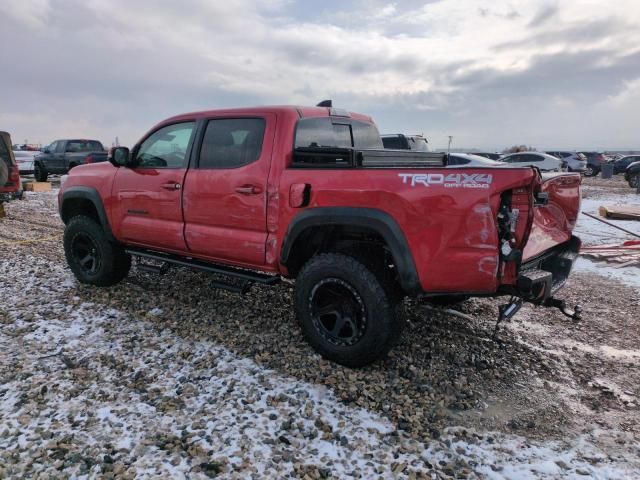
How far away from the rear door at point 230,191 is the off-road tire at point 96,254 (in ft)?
4.27

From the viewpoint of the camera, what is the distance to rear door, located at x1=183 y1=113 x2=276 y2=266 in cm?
358

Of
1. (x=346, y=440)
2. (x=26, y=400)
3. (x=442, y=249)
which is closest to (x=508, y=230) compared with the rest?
(x=442, y=249)

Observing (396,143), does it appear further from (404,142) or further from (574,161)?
(574,161)

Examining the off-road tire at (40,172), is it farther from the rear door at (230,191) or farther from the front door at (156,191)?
the rear door at (230,191)

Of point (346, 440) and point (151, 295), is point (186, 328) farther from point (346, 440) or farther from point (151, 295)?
point (346, 440)

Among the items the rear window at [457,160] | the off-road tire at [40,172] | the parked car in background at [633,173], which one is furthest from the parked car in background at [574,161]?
the off-road tire at [40,172]

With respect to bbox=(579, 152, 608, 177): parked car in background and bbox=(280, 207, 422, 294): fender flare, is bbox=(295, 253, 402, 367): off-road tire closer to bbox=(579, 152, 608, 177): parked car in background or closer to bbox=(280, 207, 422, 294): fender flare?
bbox=(280, 207, 422, 294): fender flare

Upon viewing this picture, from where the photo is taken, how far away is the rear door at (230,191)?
11.7ft

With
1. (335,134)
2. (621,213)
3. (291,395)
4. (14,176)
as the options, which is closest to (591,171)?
(621,213)

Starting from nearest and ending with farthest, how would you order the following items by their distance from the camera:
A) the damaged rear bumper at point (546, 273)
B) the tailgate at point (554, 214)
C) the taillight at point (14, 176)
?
the damaged rear bumper at point (546, 273)
the tailgate at point (554, 214)
the taillight at point (14, 176)

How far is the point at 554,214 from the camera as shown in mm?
3518

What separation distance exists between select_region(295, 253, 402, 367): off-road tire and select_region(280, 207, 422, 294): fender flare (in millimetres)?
215

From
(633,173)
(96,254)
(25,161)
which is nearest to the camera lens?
(96,254)

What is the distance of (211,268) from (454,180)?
2.40 meters
